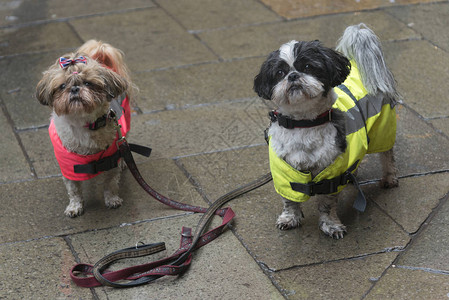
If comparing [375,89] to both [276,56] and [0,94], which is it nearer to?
[276,56]

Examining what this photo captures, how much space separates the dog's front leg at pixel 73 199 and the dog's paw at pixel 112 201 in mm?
192

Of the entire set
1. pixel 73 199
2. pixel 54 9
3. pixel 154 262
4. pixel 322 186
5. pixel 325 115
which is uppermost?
pixel 325 115

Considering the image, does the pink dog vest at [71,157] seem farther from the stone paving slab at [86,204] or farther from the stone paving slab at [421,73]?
the stone paving slab at [421,73]

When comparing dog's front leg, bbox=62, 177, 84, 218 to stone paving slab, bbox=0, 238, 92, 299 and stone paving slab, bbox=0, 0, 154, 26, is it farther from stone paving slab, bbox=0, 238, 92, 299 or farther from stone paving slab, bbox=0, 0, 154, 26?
stone paving slab, bbox=0, 0, 154, 26

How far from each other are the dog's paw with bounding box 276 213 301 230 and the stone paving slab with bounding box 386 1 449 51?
11.9 feet

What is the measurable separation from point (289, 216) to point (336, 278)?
601 millimetres

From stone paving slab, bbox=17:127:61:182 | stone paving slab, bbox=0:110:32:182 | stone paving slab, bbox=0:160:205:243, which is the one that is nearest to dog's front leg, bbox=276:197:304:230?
stone paving slab, bbox=0:160:205:243

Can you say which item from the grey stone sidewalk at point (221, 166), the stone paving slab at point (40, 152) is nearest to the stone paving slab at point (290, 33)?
the grey stone sidewalk at point (221, 166)

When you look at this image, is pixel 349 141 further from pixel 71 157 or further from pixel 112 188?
pixel 71 157

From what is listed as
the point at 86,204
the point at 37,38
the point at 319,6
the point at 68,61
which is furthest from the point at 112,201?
the point at 319,6

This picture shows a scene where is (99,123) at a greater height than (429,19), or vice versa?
(99,123)

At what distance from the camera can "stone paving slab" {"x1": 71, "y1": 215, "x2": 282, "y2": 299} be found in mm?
3693

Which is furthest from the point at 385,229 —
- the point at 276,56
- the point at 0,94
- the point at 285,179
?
the point at 0,94

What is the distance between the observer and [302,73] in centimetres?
355
